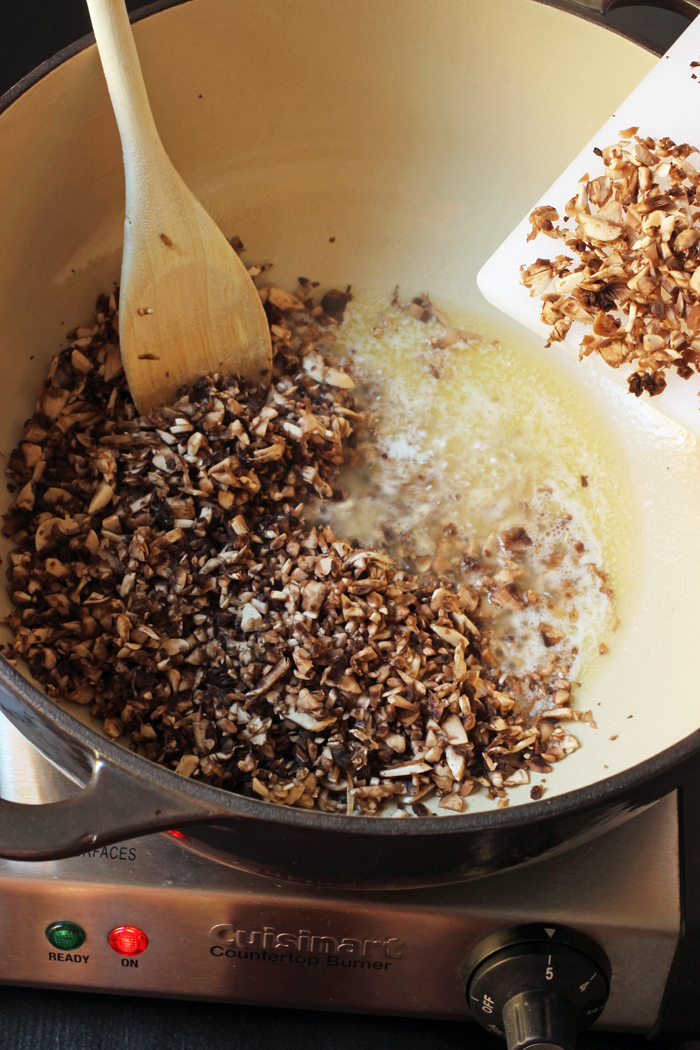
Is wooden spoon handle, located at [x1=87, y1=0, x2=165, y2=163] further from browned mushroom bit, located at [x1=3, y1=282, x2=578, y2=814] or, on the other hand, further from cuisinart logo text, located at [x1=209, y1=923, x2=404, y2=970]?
cuisinart logo text, located at [x1=209, y1=923, x2=404, y2=970]

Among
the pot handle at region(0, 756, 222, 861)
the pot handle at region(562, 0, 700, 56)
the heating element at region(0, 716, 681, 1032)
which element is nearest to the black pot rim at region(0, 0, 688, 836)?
the pot handle at region(0, 756, 222, 861)

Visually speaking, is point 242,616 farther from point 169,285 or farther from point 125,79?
point 125,79

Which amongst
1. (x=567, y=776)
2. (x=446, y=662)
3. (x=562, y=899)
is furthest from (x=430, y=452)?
(x=562, y=899)

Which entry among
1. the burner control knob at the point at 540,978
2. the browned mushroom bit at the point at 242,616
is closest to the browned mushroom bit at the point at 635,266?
the browned mushroom bit at the point at 242,616

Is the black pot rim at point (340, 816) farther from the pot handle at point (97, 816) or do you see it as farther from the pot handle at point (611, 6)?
the pot handle at point (611, 6)

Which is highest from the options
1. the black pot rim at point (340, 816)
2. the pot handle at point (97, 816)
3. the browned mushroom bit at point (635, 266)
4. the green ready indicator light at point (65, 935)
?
the browned mushroom bit at point (635, 266)
